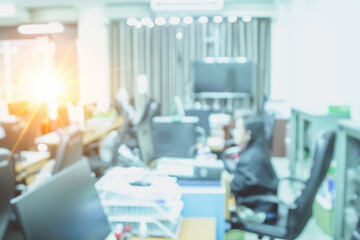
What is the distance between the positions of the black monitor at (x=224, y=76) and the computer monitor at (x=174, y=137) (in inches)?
119

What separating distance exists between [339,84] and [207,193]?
108 inches

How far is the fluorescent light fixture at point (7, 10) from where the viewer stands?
20.4 ft

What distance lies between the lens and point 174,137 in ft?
9.68

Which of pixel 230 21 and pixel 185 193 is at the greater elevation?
pixel 230 21

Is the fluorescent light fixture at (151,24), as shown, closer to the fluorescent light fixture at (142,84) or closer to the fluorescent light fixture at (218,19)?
A: the fluorescent light fixture at (142,84)

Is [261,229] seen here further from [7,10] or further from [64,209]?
[7,10]

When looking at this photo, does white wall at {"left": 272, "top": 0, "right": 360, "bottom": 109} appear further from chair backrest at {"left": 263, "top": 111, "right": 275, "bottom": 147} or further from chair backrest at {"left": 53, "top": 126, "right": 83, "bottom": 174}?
chair backrest at {"left": 53, "top": 126, "right": 83, "bottom": 174}

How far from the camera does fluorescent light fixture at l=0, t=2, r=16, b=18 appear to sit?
622 cm

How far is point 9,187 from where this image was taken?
6.36 feet

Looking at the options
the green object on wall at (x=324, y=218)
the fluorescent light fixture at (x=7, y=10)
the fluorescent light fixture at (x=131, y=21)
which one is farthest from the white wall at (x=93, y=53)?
the green object on wall at (x=324, y=218)

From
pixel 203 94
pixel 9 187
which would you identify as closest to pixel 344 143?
pixel 9 187

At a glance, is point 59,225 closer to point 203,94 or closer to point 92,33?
point 203,94

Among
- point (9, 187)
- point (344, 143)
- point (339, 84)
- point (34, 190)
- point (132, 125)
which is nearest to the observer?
point (34, 190)

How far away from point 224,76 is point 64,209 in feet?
16.4
